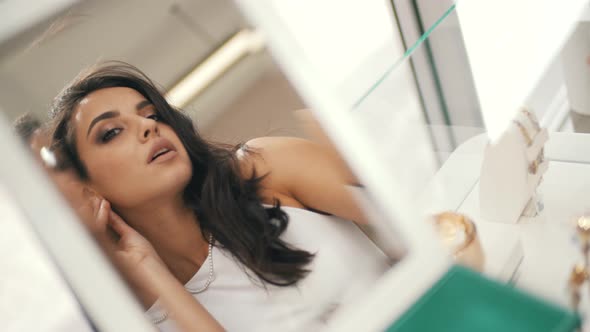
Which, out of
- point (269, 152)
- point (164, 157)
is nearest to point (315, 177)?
point (269, 152)

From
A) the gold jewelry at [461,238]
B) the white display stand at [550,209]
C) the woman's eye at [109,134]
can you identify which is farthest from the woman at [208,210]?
the white display stand at [550,209]

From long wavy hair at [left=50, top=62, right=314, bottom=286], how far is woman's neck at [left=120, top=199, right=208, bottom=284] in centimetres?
1

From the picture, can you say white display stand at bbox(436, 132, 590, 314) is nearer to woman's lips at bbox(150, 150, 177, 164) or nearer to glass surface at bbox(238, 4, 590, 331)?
glass surface at bbox(238, 4, 590, 331)

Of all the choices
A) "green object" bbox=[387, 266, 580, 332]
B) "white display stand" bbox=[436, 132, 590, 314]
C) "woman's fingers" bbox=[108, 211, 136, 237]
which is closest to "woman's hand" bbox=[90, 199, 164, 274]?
"woman's fingers" bbox=[108, 211, 136, 237]

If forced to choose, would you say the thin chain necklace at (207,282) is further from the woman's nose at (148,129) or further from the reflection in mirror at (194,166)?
the woman's nose at (148,129)

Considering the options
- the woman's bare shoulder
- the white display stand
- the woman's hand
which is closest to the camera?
the woman's hand

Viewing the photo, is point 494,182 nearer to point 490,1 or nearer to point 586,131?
point 586,131

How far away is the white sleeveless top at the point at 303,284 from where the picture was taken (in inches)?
25.4

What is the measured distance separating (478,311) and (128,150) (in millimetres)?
359

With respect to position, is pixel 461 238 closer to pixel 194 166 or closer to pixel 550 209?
pixel 550 209

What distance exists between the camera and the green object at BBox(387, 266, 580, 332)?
Answer: 0.65 metres

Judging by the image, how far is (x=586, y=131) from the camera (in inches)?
39.4

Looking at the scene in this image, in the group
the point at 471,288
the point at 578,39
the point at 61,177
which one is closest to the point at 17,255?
the point at 61,177

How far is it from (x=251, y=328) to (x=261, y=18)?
0.97ft
